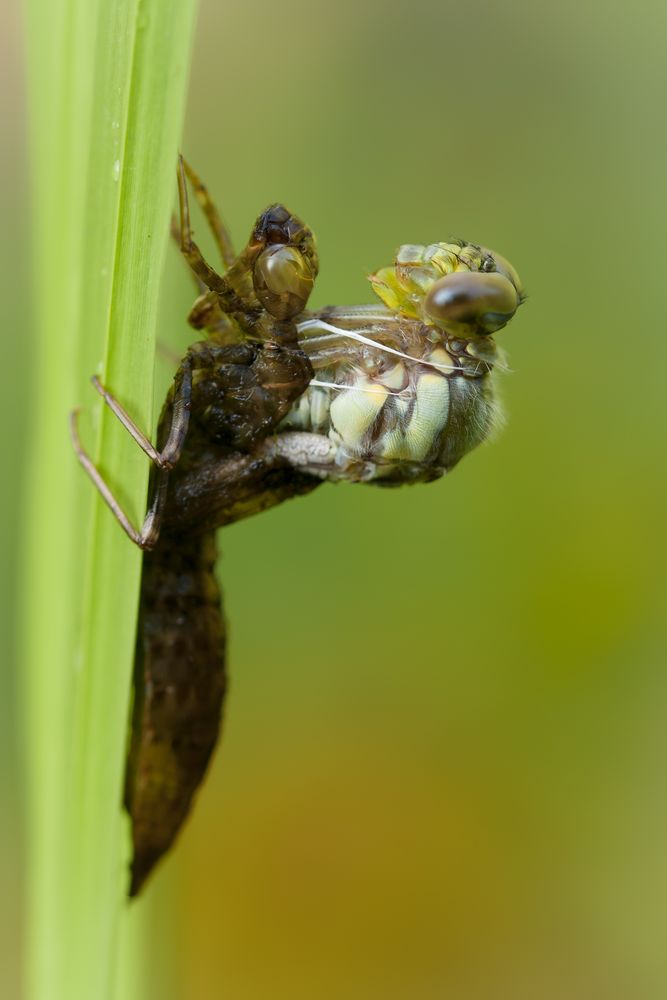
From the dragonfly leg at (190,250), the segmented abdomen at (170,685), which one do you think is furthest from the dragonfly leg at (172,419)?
the segmented abdomen at (170,685)

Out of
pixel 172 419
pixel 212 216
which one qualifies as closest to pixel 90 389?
pixel 172 419

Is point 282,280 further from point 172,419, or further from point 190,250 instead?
point 172,419

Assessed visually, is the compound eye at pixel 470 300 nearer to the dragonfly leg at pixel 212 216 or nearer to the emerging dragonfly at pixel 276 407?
the emerging dragonfly at pixel 276 407

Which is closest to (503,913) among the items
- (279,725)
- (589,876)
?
(589,876)

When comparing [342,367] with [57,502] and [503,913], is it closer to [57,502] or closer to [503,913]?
[57,502]

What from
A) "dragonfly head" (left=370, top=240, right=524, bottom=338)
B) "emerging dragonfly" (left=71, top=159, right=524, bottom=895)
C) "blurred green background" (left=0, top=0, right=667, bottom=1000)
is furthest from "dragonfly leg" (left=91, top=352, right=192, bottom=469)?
"blurred green background" (left=0, top=0, right=667, bottom=1000)
